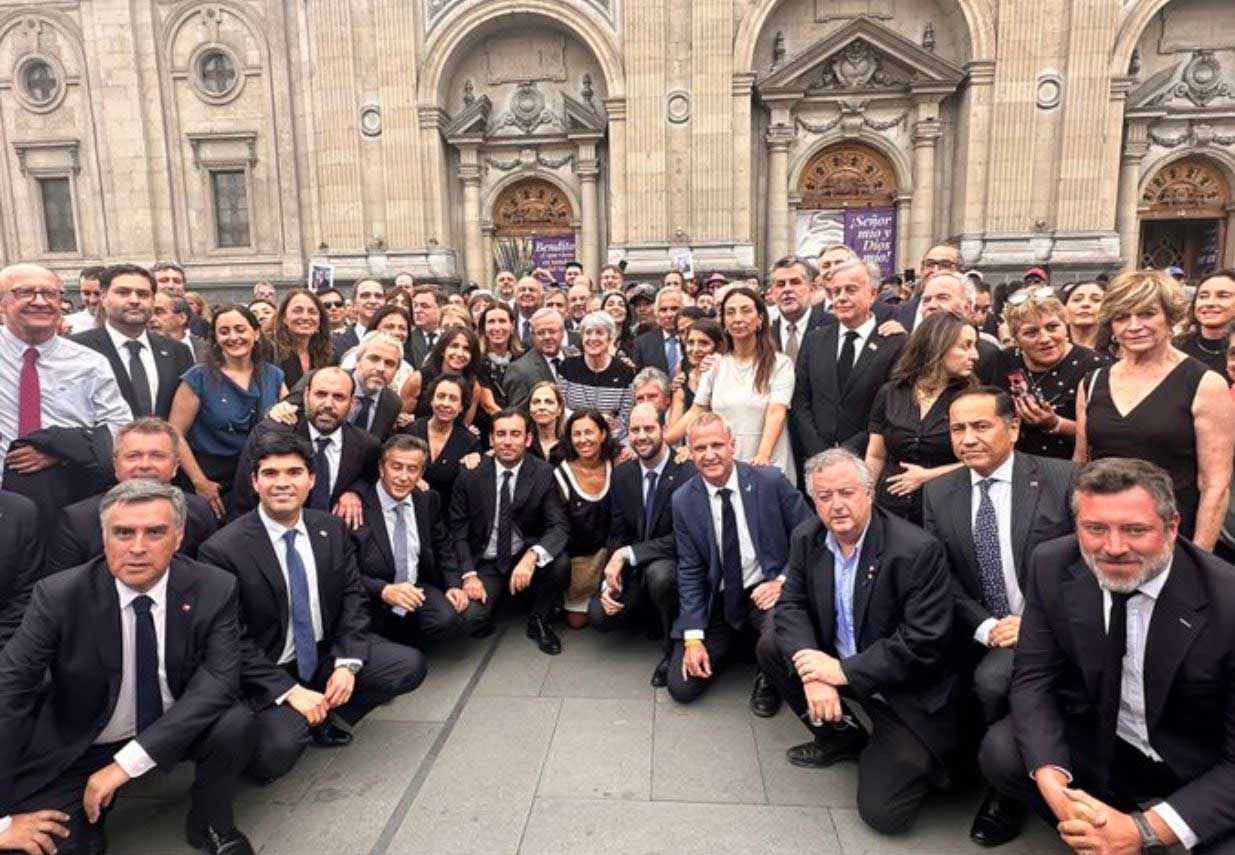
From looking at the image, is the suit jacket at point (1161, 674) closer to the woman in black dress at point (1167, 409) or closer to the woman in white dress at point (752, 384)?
the woman in black dress at point (1167, 409)

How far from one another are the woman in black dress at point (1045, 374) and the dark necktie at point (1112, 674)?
1.66 metres

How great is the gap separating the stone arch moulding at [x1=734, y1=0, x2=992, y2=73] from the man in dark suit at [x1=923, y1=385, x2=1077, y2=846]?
45.6 ft

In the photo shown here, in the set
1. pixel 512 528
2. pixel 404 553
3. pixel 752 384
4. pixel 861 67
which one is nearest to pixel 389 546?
pixel 404 553

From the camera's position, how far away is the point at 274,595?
363 cm

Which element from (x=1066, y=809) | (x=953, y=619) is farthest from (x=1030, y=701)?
(x=953, y=619)

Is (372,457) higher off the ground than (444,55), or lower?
lower

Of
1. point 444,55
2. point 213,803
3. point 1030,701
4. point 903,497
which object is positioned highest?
point 444,55

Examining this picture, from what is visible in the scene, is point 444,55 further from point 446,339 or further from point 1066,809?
point 1066,809

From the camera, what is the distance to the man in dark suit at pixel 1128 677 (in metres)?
2.39

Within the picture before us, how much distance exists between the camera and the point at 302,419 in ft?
14.5

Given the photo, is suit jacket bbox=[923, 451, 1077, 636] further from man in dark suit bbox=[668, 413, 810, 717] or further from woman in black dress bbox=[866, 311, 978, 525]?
man in dark suit bbox=[668, 413, 810, 717]

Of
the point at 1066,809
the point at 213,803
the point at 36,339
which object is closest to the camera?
the point at 1066,809

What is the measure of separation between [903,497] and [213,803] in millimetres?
3528

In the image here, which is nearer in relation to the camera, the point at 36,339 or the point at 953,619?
the point at 953,619
